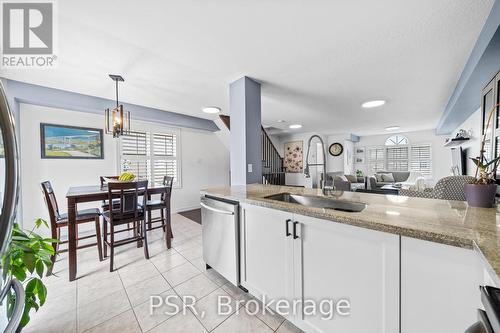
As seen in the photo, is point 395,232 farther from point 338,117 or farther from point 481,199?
point 338,117

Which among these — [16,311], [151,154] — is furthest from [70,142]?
[16,311]

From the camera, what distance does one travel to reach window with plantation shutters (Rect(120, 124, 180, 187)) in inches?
151

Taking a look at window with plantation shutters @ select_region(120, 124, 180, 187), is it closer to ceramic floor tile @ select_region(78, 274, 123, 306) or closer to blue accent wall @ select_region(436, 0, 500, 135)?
ceramic floor tile @ select_region(78, 274, 123, 306)

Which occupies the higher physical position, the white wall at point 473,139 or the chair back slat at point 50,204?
the white wall at point 473,139

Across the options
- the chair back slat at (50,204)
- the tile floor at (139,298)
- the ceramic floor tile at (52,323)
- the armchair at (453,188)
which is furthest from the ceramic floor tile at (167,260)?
the armchair at (453,188)

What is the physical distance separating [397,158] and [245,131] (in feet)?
23.0

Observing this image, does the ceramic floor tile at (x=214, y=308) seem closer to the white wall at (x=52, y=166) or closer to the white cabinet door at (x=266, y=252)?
the white cabinet door at (x=266, y=252)

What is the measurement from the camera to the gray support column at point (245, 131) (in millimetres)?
2369

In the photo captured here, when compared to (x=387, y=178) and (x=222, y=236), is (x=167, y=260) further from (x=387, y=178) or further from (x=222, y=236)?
(x=387, y=178)

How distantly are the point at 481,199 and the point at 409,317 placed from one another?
83 centimetres

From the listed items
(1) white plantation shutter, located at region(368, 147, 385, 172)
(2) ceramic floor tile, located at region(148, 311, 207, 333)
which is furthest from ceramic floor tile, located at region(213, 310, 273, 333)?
(1) white plantation shutter, located at region(368, 147, 385, 172)

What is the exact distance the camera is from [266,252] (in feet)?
4.58

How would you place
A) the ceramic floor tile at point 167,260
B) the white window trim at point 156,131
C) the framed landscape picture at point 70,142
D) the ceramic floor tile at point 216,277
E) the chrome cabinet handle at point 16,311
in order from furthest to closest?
the white window trim at point 156,131, the framed landscape picture at point 70,142, the ceramic floor tile at point 167,260, the ceramic floor tile at point 216,277, the chrome cabinet handle at point 16,311

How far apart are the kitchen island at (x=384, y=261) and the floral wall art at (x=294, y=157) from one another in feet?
18.9
